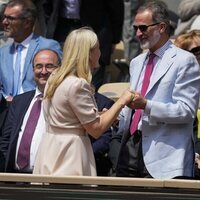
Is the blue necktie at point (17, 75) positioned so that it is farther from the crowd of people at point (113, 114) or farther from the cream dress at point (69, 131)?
the cream dress at point (69, 131)

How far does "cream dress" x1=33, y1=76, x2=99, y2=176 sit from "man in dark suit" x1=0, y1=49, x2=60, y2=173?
3.04ft

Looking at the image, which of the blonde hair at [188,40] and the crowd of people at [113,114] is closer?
the crowd of people at [113,114]

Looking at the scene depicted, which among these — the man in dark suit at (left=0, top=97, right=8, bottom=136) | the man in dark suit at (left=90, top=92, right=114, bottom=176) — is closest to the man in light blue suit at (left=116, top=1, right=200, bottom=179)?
the man in dark suit at (left=90, top=92, right=114, bottom=176)

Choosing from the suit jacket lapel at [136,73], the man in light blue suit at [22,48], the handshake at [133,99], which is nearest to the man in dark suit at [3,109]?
the man in light blue suit at [22,48]

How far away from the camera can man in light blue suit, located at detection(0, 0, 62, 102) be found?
28.5ft

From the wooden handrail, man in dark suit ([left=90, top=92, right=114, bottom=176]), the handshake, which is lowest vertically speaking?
man in dark suit ([left=90, top=92, right=114, bottom=176])

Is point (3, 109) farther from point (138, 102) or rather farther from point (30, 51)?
point (138, 102)

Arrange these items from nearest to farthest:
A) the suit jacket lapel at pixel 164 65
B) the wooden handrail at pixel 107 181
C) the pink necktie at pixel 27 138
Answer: the wooden handrail at pixel 107 181 → the suit jacket lapel at pixel 164 65 → the pink necktie at pixel 27 138

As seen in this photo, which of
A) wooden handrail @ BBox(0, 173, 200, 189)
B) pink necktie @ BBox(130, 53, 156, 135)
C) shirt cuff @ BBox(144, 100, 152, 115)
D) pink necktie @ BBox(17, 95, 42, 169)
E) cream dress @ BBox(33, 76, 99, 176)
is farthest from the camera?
pink necktie @ BBox(17, 95, 42, 169)

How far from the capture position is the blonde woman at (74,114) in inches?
254

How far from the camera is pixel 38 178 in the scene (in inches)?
227

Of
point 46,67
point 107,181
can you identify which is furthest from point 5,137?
point 107,181

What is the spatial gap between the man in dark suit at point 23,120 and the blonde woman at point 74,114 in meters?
0.93

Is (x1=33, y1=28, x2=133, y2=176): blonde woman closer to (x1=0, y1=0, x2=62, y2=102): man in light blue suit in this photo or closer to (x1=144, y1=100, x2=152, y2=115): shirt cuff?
(x1=144, y1=100, x2=152, y2=115): shirt cuff
